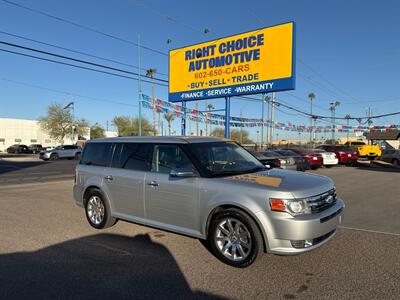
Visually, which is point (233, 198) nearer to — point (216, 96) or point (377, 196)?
point (377, 196)

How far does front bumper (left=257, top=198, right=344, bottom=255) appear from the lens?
430 cm

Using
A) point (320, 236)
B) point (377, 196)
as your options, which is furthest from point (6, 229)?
point (377, 196)

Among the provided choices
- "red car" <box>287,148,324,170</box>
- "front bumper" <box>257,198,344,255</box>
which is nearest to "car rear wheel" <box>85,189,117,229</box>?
"front bumper" <box>257,198,344,255</box>

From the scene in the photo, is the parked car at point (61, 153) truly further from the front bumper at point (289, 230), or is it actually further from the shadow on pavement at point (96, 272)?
the front bumper at point (289, 230)

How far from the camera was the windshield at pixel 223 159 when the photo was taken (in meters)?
5.45

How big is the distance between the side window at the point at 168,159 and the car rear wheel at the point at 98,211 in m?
1.50

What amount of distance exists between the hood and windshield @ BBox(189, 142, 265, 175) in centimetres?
29

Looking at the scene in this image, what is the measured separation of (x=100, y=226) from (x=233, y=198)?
10.7 feet

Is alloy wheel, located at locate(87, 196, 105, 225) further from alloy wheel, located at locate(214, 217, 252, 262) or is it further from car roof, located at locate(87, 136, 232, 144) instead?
alloy wheel, located at locate(214, 217, 252, 262)

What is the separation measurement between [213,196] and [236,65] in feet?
43.5

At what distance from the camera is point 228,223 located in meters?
4.82

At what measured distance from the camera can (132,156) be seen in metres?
6.35

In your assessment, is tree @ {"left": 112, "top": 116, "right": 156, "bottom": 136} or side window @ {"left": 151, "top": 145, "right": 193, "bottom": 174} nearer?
side window @ {"left": 151, "top": 145, "right": 193, "bottom": 174}

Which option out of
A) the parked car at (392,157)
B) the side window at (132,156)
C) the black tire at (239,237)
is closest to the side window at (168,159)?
the side window at (132,156)
